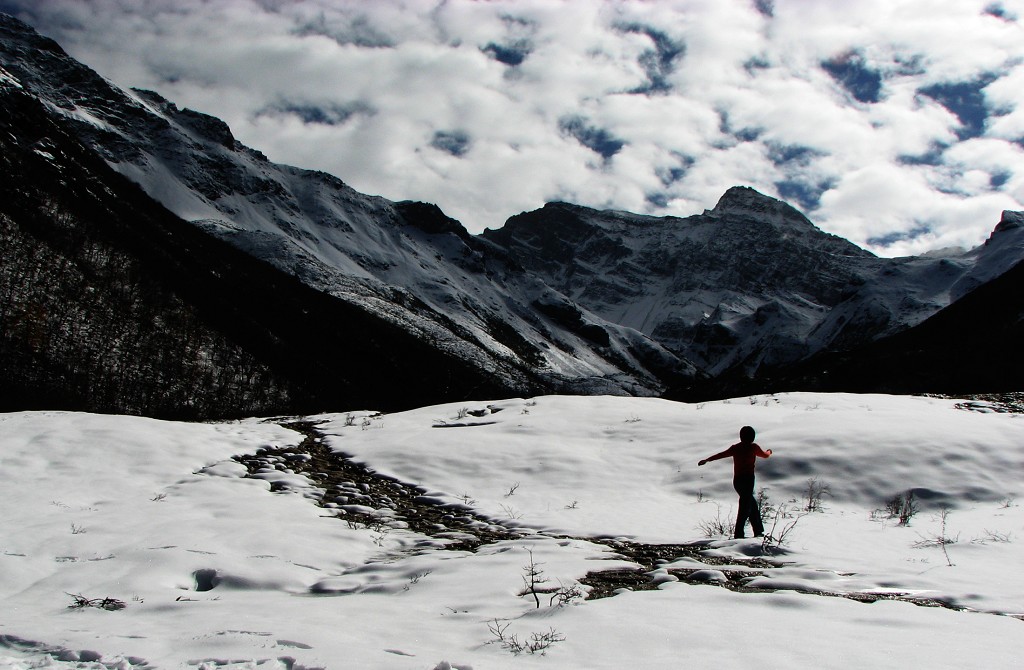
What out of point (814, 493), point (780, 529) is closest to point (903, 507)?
point (814, 493)

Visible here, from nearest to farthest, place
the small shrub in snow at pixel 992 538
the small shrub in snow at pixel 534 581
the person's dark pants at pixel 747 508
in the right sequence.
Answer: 1. the small shrub in snow at pixel 534 581
2. the small shrub in snow at pixel 992 538
3. the person's dark pants at pixel 747 508

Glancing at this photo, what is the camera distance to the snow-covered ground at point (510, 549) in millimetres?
3508

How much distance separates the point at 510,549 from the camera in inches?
260

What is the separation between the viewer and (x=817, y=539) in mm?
7027

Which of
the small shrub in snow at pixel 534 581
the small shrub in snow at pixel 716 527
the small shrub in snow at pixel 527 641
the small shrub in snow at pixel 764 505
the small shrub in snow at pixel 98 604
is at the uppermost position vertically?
the small shrub in snow at pixel 527 641

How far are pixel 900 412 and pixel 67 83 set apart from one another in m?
198

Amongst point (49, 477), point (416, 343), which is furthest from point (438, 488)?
point (416, 343)

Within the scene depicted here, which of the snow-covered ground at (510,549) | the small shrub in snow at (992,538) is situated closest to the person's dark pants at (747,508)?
the snow-covered ground at (510,549)

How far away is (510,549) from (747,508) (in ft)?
10.1

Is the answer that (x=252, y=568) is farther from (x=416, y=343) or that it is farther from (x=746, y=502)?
(x=416, y=343)

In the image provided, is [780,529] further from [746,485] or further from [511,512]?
[511,512]

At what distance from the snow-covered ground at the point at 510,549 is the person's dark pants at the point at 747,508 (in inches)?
28.0

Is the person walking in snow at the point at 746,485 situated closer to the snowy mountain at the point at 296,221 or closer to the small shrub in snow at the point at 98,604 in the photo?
the small shrub in snow at the point at 98,604

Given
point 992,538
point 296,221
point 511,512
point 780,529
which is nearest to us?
point 992,538
